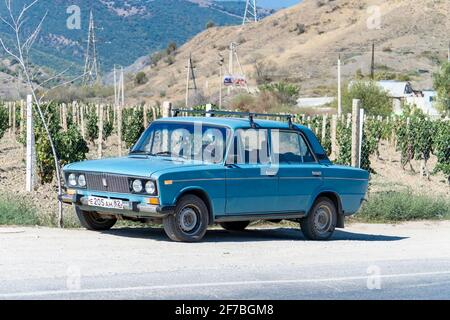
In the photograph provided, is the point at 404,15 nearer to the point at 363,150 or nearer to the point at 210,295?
the point at 363,150

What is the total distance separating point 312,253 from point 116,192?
2.61 metres

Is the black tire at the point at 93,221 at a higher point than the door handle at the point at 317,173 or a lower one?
lower

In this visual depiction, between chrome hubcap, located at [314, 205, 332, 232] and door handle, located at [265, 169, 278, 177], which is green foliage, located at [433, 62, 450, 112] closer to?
chrome hubcap, located at [314, 205, 332, 232]


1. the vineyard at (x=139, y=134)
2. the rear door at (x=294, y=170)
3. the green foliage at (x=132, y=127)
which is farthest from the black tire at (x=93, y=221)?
the green foliage at (x=132, y=127)

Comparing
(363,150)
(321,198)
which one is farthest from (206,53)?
(321,198)

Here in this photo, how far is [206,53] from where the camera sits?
5472 inches

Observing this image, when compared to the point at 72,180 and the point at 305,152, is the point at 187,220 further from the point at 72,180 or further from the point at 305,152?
the point at 305,152

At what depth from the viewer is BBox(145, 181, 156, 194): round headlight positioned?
489 inches

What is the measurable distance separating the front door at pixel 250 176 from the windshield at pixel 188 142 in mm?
202

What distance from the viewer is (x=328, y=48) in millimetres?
118500

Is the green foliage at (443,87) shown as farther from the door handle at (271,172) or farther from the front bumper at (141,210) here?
the front bumper at (141,210)

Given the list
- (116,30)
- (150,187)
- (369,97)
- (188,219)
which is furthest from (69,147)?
(116,30)

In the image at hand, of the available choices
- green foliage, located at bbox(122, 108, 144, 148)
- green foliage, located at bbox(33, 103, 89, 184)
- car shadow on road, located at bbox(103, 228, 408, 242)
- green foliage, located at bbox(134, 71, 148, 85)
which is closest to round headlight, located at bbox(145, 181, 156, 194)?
car shadow on road, located at bbox(103, 228, 408, 242)

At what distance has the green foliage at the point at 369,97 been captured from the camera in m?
79.6
